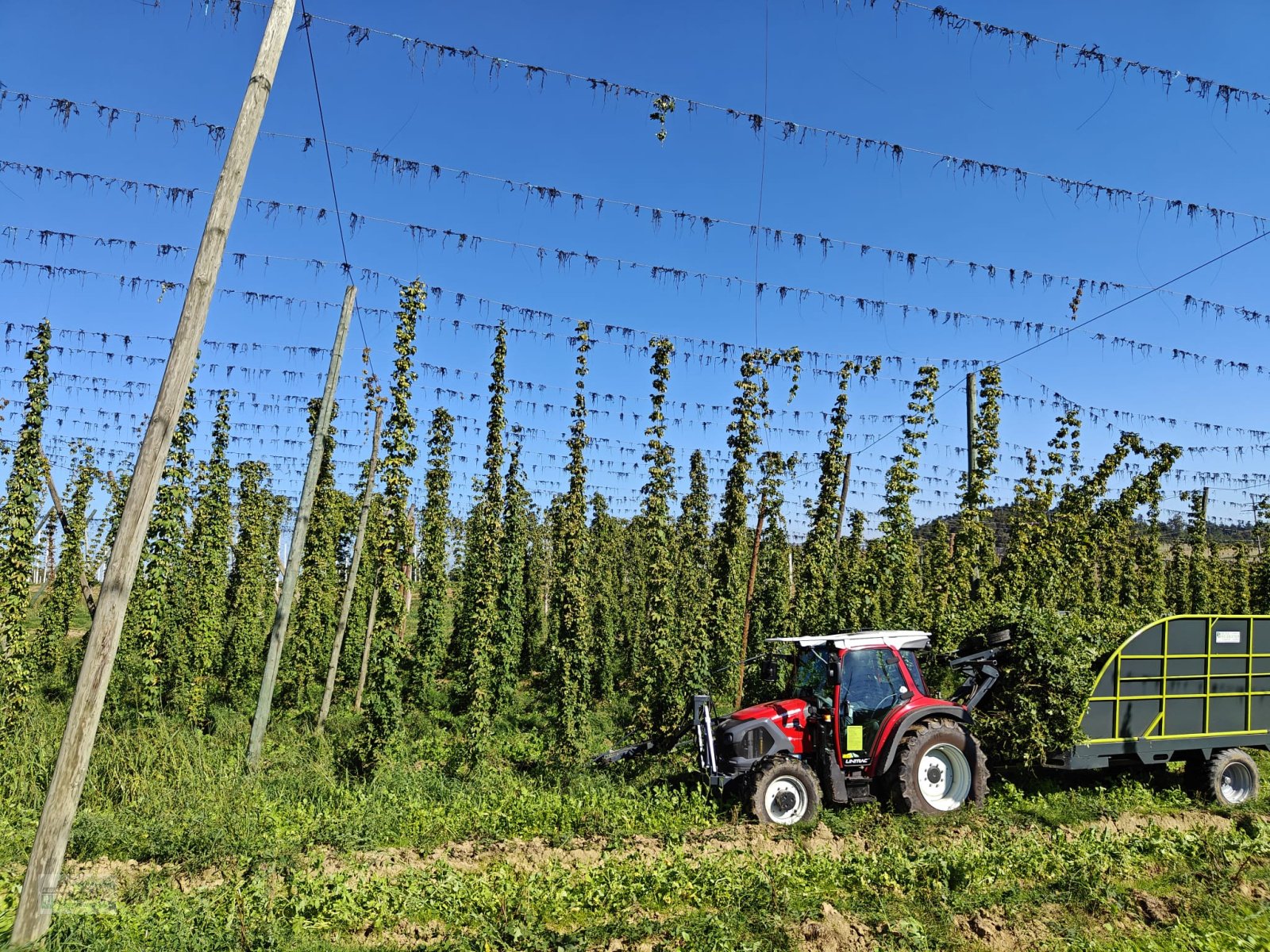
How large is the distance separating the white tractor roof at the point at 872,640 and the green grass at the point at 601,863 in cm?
206

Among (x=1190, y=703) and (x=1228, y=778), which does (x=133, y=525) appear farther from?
(x=1228, y=778)

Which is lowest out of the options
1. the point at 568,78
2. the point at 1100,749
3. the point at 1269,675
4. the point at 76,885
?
the point at 76,885

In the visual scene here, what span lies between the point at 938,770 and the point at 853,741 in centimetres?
128

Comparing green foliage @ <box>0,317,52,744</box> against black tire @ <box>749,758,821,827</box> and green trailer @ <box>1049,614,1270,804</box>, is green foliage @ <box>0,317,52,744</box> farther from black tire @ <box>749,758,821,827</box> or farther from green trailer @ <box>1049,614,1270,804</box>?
green trailer @ <box>1049,614,1270,804</box>

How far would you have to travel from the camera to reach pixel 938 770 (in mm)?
9273

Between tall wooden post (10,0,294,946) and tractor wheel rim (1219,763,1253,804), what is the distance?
42.0 ft

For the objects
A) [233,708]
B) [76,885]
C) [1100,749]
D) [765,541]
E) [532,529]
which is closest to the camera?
[76,885]

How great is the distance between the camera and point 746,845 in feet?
25.9

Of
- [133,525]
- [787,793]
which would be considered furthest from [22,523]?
[787,793]

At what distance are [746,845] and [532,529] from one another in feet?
94.3

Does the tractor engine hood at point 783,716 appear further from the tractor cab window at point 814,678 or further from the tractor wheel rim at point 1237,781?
the tractor wheel rim at point 1237,781

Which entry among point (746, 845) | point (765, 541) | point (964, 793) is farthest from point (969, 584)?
point (746, 845)

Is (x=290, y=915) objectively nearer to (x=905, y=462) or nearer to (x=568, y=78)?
(x=568, y=78)

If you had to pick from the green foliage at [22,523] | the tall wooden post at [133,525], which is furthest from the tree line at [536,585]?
the tall wooden post at [133,525]
